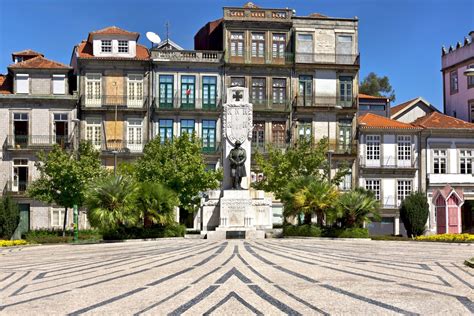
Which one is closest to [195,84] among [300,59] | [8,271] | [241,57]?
[241,57]

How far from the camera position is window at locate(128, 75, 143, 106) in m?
58.2

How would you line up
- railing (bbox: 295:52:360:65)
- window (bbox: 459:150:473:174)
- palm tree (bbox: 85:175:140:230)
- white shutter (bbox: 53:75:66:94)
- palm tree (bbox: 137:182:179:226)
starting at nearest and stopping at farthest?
palm tree (bbox: 85:175:140:230), palm tree (bbox: 137:182:179:226), white shutter (bbox: 53:75:66:94), railing (bbox: 295:52:360:65), window (bbox: 459:150:473:174)

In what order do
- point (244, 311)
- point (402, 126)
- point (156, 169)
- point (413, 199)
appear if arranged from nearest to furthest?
point (244, 311), point (156, 169), point (413, 199), point (402, 126)

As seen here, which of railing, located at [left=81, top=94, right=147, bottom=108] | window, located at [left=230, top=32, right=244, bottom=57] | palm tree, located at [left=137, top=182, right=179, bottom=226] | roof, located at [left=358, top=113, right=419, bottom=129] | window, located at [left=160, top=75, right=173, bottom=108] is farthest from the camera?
roof, located at [left=358, top=113, right=419, bottom=129]

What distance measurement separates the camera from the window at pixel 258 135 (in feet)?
193

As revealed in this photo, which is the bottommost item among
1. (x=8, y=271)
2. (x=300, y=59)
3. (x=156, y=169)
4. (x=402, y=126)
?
(x=8, y=271)

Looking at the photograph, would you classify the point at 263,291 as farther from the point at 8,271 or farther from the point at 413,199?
the point at 413,199

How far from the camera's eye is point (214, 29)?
6281 centimetres

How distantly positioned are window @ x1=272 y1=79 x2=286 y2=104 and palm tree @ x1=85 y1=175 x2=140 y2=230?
26115 mm

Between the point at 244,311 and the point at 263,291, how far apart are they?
87.4 inches

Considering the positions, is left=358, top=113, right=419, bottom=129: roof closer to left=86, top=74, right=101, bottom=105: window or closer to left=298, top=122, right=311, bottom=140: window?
left=298, top=122, right=311, bottom=140: window

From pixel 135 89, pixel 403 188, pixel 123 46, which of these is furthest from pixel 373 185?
pixel 123 46

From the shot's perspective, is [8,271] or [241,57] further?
[241,57]

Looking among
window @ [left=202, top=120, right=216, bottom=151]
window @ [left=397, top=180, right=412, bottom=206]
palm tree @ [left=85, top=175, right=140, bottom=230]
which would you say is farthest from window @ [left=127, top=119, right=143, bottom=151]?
palm tree @ [left=85, top=175, right=140, bottom=230]
